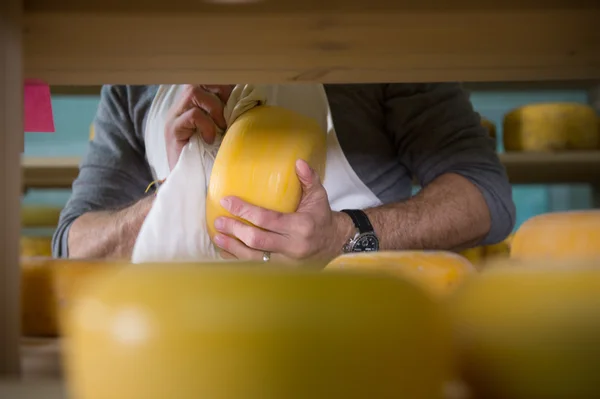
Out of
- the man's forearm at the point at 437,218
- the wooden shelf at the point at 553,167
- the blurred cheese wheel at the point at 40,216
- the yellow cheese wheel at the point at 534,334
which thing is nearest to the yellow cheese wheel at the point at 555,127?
the wooden shelf at the point at 553,167

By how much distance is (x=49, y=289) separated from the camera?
0.47 meters

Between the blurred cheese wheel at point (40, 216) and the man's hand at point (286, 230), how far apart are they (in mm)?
1545

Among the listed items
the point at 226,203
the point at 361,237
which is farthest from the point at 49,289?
the point at 361,237

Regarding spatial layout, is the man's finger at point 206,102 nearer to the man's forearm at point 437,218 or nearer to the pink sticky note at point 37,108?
the man's forearm at point 437,218

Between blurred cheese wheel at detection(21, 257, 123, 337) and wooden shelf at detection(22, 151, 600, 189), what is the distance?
143cm

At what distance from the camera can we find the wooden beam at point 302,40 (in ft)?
1.33

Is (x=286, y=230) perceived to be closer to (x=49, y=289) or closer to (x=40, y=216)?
(x=49, y=289)

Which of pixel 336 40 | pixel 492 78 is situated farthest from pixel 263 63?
pixel 492 78

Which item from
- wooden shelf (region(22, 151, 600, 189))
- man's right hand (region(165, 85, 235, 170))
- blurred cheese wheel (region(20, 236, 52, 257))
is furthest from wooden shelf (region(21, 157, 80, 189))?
man's right hand (region(165, 85, 235, 170))

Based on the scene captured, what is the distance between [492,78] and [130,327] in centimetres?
38

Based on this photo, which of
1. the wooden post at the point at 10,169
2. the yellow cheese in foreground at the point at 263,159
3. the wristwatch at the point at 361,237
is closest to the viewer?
the wooden post at the point at 10,169

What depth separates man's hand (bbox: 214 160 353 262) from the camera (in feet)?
2.72

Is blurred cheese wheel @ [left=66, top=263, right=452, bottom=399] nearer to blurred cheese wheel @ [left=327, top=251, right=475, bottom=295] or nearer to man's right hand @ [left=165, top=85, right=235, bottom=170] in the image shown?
blurred cheese wheel @ [left=327, top=251, right=475, bottom=295]

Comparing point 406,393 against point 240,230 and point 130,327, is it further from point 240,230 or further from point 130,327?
point 240,230
